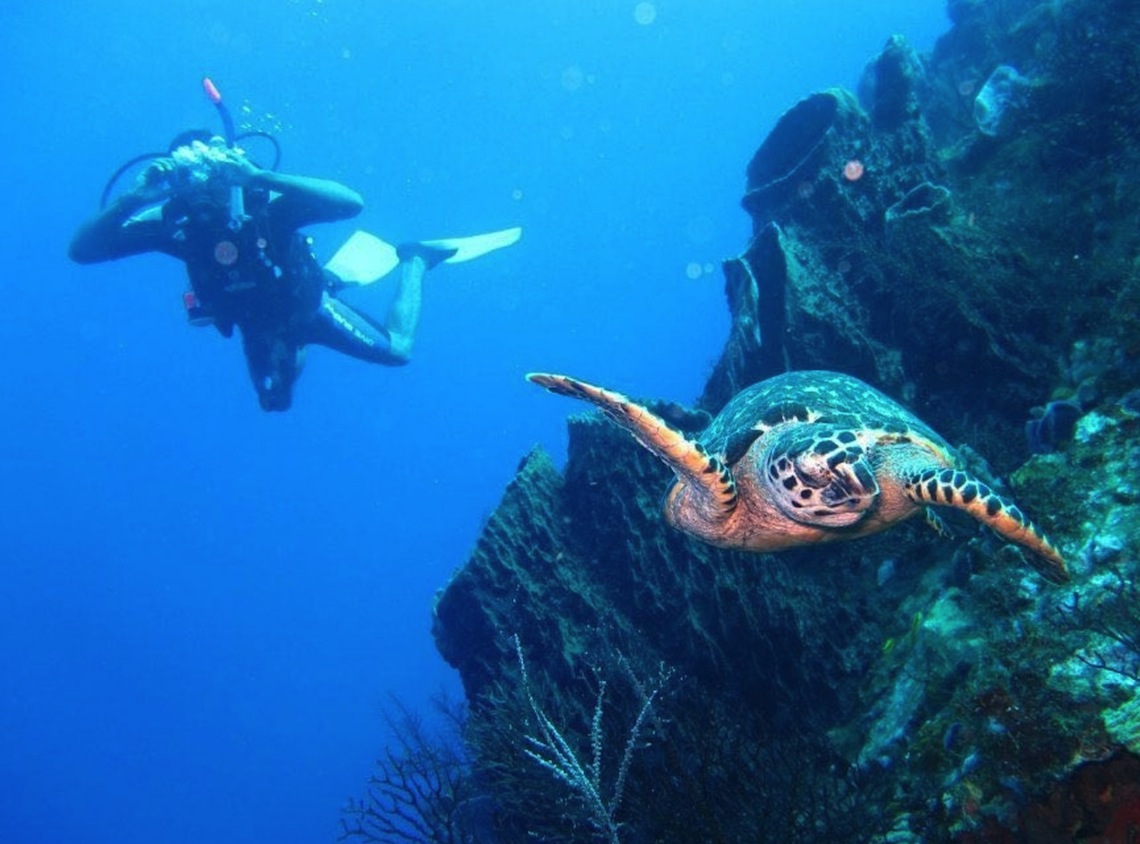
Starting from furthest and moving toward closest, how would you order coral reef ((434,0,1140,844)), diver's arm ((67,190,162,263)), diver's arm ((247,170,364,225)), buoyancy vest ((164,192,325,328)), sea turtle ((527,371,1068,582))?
diver's arm ((247,170,364,225)), buoyancy vest ((164,192,325,328)), diver's arm ((67,190,162,263)), sea turtle ((527,371,1068,582)), coral reef ((434,0,1140,844))

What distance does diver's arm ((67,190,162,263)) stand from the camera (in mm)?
8391

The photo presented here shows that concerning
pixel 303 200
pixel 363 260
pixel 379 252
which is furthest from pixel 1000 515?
pixel 379 252

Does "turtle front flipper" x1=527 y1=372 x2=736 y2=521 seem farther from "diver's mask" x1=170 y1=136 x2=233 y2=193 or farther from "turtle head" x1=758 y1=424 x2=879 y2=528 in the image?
"diver's mask" x1=170 y1=136 x2=233 y2=193

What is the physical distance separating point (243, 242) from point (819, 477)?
28.3ft

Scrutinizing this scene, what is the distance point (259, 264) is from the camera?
30.3ft

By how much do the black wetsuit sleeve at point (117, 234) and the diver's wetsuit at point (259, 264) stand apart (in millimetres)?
13

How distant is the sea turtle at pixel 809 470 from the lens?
3.44 metres

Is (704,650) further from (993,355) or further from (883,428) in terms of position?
(993,355)

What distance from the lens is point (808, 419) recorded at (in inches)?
172

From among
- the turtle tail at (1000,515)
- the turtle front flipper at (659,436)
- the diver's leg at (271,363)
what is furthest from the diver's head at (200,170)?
the turtle tail at (1000,515)

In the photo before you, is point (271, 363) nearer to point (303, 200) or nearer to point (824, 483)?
point (303, 200)

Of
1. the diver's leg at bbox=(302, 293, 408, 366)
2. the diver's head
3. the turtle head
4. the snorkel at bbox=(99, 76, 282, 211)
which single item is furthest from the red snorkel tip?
the turtle head

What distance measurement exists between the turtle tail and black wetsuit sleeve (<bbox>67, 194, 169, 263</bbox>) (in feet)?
31.7

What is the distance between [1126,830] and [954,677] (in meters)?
1.11
